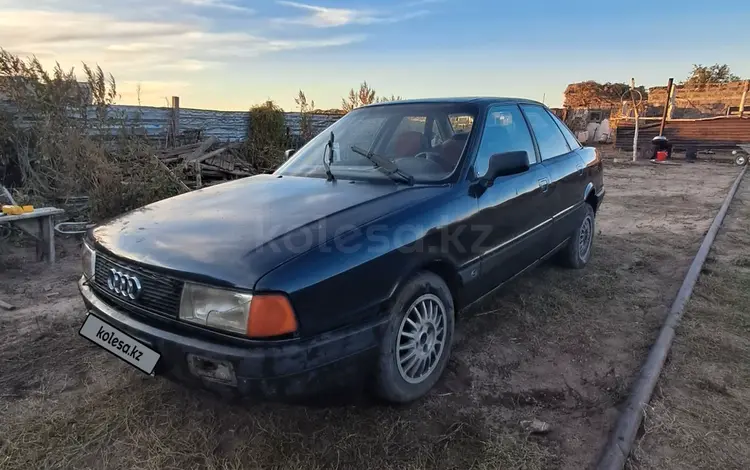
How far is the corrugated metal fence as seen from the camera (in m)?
16.1

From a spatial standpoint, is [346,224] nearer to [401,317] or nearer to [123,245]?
[401,317]

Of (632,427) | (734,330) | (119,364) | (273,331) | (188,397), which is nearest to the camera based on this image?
(273,331)

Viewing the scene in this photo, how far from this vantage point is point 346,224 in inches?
86.7

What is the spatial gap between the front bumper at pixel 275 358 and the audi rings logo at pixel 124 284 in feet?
0.33

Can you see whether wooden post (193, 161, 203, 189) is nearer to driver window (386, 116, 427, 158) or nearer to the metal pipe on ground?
driver window (386, 116, 427, 158)

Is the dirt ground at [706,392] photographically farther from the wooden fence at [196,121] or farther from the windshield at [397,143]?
the wooden fence at [196,121]

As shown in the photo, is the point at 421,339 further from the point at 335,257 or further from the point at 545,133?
the point at 545,133

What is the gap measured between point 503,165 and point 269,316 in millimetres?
1750

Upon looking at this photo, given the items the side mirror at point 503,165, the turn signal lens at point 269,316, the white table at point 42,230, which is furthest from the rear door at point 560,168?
the white table at point 42,230

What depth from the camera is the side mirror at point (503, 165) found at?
2.85 metres

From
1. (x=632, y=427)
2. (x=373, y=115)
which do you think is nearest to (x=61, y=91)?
(x=373, y=115)

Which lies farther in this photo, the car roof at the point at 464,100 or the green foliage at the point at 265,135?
the green foliage at the point at 265,135

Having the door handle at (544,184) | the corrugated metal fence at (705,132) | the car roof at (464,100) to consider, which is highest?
the corrugated metal fence at (705,132)

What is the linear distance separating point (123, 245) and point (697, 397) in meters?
3.05
